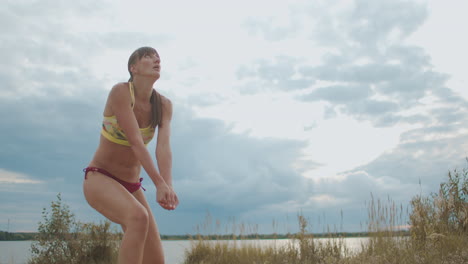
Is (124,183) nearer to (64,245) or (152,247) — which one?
(152,247)

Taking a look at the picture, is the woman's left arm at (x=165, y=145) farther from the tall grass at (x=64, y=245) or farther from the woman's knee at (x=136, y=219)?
the tall grass at (x=64, y=245)

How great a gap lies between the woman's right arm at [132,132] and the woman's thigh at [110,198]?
20cm

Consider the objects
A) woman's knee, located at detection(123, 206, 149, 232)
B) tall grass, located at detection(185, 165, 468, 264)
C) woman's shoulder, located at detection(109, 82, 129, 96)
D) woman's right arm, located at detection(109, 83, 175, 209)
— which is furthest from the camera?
tall grass, located at detection(185, 165, 468, 264)

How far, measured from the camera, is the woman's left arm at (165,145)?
327cm

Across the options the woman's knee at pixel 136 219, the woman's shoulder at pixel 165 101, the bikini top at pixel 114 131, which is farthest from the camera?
the woman's shoulder at pixel 165 101

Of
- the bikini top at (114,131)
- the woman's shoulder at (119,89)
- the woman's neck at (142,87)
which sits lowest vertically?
the bikini top at (114,131)

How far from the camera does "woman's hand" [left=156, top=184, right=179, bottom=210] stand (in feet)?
9.11

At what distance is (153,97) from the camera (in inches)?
138

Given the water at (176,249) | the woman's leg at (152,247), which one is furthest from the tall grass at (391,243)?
the woman's leg at (152,247)

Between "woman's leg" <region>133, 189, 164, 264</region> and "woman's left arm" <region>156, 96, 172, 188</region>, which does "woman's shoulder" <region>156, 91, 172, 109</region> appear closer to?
"woman's left arm" <region>156, 96, 172, 188</region>

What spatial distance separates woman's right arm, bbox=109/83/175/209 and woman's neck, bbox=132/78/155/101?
0.48ft

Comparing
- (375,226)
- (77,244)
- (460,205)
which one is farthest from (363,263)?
(77,244)

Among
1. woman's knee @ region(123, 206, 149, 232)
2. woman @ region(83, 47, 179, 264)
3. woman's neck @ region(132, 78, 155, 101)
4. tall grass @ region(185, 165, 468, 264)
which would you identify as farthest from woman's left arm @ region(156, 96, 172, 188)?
tall grass @ region(185, 165, 468, 264)

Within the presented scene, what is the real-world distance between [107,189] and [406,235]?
6460 mm
